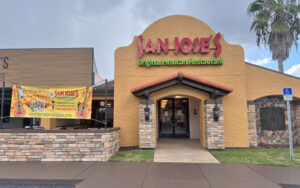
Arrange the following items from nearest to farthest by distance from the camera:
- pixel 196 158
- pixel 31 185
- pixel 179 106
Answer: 1. pixel 31 185
2. pixel 196 158
3. pixel 179 106

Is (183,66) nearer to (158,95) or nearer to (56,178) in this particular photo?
(158,95)

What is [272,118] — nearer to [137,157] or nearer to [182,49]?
[182,49]

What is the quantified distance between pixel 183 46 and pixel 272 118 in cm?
662

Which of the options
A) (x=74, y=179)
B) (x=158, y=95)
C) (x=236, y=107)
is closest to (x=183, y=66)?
(x=158, y=95)

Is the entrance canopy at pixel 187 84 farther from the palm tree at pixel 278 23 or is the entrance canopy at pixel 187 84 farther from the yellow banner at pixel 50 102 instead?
the palm tree at pixel 278 23

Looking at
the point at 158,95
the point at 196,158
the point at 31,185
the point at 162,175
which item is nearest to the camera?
the point at 31,185

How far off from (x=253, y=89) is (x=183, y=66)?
4154mm

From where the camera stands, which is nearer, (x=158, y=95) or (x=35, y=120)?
(x=158, y=95)

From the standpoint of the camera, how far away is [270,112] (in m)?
10.1

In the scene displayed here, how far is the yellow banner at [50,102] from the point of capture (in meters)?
7.53

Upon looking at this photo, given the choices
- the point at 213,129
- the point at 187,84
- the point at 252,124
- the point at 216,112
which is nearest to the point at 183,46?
the point at 187,84

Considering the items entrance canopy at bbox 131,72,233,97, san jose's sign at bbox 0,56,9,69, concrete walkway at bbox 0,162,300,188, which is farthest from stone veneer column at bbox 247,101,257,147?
san jose's sign at bbox 0,56,9,69

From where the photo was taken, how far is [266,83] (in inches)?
387

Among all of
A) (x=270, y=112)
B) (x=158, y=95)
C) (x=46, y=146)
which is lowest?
(x=46, y=146)
